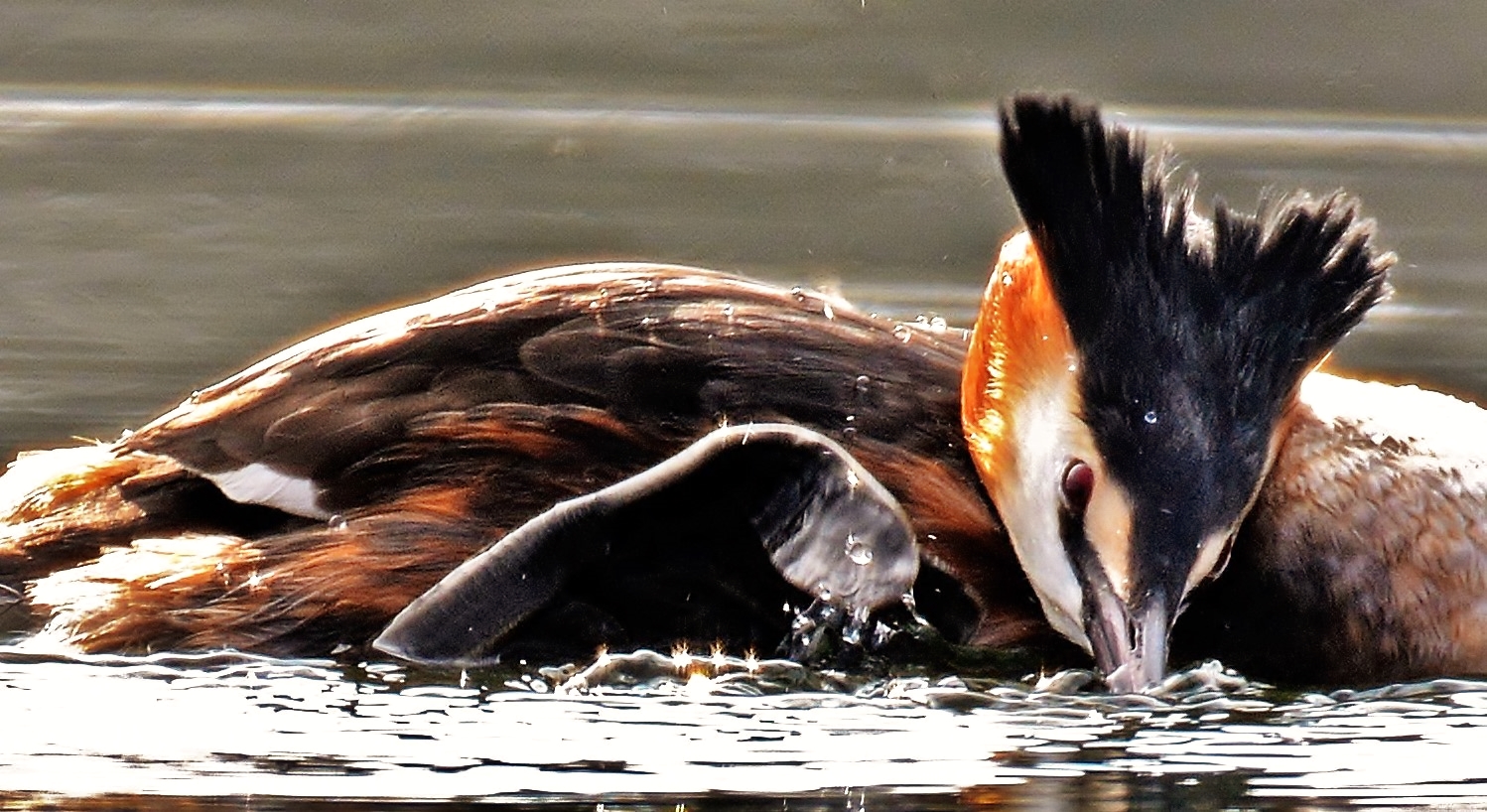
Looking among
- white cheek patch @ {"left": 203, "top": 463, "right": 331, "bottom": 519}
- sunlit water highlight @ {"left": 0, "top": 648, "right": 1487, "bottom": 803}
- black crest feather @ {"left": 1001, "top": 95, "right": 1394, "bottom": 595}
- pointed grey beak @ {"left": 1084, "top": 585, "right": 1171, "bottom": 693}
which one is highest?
black crest feather @ {"left": 1001, "top": 95, "right": 1394, "bottom": 595}

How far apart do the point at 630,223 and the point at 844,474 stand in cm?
516

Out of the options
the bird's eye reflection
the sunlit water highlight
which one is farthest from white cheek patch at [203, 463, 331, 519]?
the bird's eye reflection

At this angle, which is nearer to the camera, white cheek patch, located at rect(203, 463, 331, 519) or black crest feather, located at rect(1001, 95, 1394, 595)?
black crest feather, located at rect(1001, 95, 1394, 595)

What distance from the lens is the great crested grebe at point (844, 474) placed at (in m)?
5.44

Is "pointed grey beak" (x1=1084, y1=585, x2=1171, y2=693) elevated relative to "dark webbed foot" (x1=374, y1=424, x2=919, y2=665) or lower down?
lower down

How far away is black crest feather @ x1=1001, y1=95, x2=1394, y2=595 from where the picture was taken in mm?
5387

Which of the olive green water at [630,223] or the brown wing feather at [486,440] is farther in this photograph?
the brown wing feather at [486,440]

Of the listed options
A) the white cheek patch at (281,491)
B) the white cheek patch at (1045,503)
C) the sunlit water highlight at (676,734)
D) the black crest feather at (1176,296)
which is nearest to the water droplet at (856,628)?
the sunlit water highlight at (676,734)

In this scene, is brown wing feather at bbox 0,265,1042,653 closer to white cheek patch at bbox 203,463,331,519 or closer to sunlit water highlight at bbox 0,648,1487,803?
white cheek patch at bbox 203,463,331,519

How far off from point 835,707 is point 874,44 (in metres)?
8.11

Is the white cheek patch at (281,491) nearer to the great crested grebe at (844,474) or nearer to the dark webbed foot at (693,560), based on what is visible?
the great crested grebe at (844,474)

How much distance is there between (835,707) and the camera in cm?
537

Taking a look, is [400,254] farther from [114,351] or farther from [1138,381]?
[1138,381]

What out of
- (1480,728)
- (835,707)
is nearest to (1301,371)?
(1480,728)
